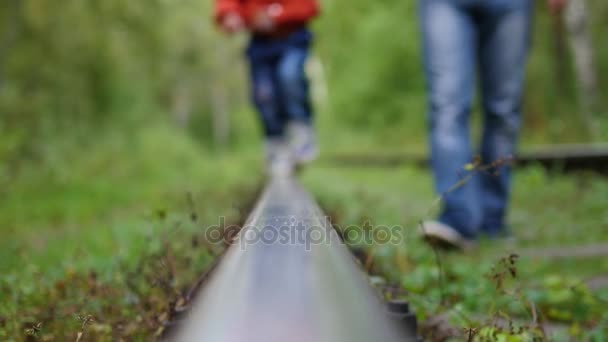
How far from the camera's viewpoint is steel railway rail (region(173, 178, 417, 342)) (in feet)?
2.03

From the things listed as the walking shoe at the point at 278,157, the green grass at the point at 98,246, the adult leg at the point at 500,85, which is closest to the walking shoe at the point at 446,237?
the adult leg at the point at 500,85

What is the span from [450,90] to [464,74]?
111mm

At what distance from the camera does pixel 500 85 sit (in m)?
3.21

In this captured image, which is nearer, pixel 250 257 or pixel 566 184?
pixel 250 257

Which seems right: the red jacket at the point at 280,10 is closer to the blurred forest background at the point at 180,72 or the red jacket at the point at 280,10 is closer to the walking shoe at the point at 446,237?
the blurred forest background at the point at 180,72

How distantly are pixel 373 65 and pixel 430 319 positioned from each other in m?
18.2

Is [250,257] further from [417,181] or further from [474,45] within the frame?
[417,181]

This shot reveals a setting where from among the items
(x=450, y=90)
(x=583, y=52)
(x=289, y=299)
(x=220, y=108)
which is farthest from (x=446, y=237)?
(x=220, y=108)

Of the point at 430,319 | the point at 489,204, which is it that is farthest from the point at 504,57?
the point at 430,319

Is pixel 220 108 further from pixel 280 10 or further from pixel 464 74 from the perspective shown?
pixel 464 74

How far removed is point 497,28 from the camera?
3.05 m

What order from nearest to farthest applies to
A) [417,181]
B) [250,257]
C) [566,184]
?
[250,257], [566,184], [417,181]

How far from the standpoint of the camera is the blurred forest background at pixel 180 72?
5887 mm

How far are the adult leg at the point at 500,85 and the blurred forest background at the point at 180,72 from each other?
2.71ft
